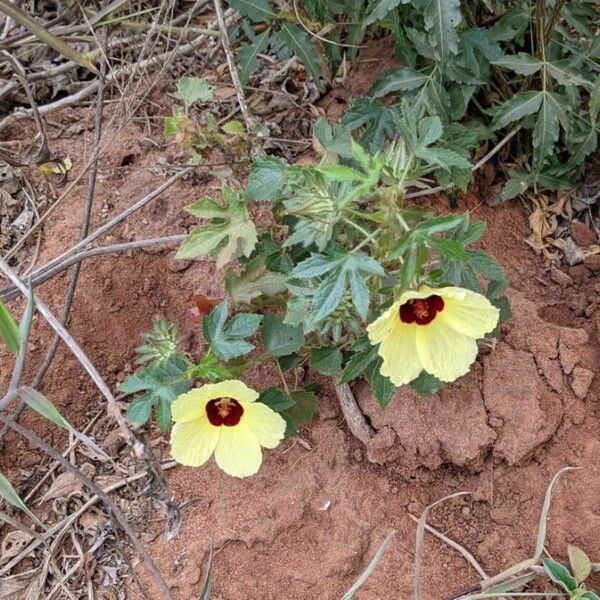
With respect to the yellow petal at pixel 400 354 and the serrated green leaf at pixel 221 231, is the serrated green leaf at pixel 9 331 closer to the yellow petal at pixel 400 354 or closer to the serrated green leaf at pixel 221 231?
the serrated green leaf at pixel 221 231

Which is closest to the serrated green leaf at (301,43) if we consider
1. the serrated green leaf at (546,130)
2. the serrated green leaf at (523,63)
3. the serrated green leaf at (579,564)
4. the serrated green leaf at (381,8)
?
the serrated green leaf at (381,8)

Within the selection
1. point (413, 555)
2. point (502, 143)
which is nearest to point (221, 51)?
point (502, 143)

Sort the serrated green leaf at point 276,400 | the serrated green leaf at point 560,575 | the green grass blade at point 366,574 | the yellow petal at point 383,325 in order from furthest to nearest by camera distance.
Result: 1. the serrated green leaf at point 276,400
2. the serrated green leaf at point 560,575
3. the green grass blade at point 366,574
4. the yellow petal at point 383,325

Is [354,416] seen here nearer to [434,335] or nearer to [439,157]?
[434,335]

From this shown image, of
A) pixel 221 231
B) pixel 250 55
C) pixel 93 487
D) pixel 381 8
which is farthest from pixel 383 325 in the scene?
pixel 250 55

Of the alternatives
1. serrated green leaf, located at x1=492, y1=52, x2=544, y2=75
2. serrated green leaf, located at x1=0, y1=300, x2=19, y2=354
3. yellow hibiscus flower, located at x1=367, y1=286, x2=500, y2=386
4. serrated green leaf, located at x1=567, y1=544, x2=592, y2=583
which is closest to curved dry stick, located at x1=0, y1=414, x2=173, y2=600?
serrated green leaf, located at x1=0, y1=300, x2=19, y2=354
